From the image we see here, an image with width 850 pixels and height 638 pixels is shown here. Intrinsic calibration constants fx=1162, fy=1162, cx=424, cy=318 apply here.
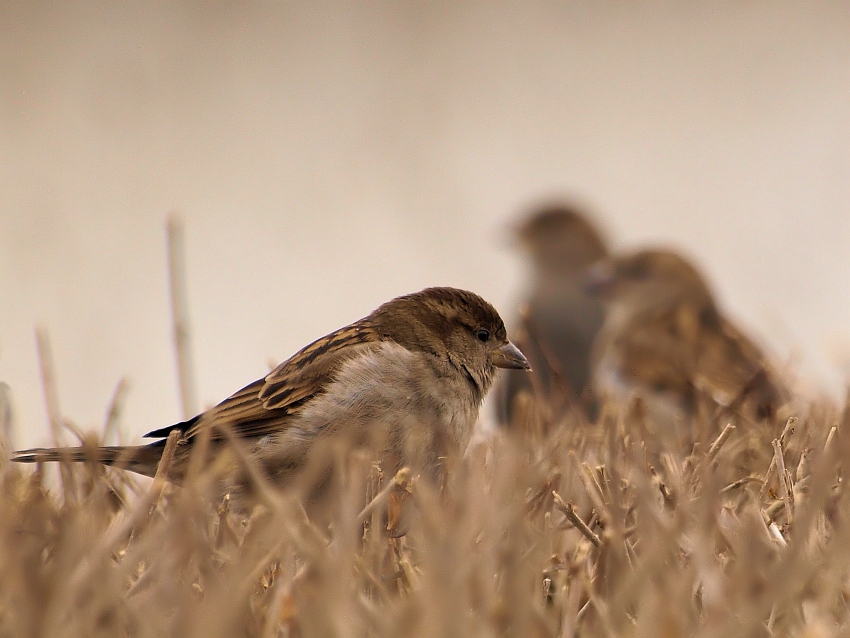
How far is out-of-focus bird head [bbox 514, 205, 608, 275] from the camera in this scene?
24.8ft

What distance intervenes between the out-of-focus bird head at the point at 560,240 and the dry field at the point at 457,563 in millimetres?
5552

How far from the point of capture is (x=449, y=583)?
3.81 ft

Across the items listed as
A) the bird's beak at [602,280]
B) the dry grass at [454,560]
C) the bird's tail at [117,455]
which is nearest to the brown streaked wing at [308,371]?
the bird's tail at [117,455]

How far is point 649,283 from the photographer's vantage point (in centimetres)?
593

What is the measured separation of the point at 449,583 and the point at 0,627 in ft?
1.53

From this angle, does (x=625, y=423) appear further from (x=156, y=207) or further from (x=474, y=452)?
(x=156, y=207)

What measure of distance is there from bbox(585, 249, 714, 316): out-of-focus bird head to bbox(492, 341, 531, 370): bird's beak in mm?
2660

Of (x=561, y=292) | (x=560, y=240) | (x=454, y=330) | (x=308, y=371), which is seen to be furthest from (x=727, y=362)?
(x=560, y=240)

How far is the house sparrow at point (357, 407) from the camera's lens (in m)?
2.48

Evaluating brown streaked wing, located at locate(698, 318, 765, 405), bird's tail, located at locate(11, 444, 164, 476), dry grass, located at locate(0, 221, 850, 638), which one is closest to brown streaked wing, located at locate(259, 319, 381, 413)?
bird's tail, located at locate(11, 444, 164, 476)

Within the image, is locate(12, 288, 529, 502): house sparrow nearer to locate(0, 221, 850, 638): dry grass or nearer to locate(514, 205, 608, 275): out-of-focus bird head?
locate(0, 221, 850, 638): dry grass

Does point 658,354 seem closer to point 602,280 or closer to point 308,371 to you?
point 602,280

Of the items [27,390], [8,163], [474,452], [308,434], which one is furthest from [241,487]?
[8,163]

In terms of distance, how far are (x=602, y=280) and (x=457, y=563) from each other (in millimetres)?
5051
